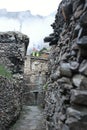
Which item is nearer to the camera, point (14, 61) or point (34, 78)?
point (14, 61)

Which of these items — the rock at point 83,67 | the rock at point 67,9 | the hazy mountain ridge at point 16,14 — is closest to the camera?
the rock at point 83,67

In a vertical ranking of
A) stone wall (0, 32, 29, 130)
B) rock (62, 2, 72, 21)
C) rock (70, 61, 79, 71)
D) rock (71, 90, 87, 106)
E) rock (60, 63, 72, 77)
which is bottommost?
stone wall (0, 32, 29, 130)

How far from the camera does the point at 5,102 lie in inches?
385

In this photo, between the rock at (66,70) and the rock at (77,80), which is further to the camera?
the rock at (66,70)

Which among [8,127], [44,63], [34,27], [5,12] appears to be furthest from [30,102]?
[5,12]

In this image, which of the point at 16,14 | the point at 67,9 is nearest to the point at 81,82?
the point at 67,9

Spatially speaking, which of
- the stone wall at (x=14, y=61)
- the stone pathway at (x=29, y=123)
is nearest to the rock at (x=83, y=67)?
the stone pathway at (x=29, y=123)

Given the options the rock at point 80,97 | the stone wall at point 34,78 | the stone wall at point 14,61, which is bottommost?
the stone wall at point 34,78

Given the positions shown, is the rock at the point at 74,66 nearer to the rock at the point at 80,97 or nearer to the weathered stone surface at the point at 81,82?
the weathered stone surface at the point at 81,82

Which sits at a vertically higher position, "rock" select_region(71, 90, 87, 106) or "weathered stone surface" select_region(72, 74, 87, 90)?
"weathered stone surface" select_region(72, 74, 87, 90)

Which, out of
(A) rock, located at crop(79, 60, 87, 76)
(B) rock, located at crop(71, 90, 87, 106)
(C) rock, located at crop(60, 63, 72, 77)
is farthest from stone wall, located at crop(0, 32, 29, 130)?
(B) rock, located at crop(71, 90, 87, 106)

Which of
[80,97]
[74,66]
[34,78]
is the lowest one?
[34,78]

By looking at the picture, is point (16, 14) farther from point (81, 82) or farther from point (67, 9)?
point (81, 82)

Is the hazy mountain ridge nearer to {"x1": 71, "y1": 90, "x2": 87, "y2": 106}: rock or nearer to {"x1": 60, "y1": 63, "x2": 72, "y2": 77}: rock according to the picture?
{"x1": 60, "y1": 63, "x2": 72, "y2": 77}: rock
